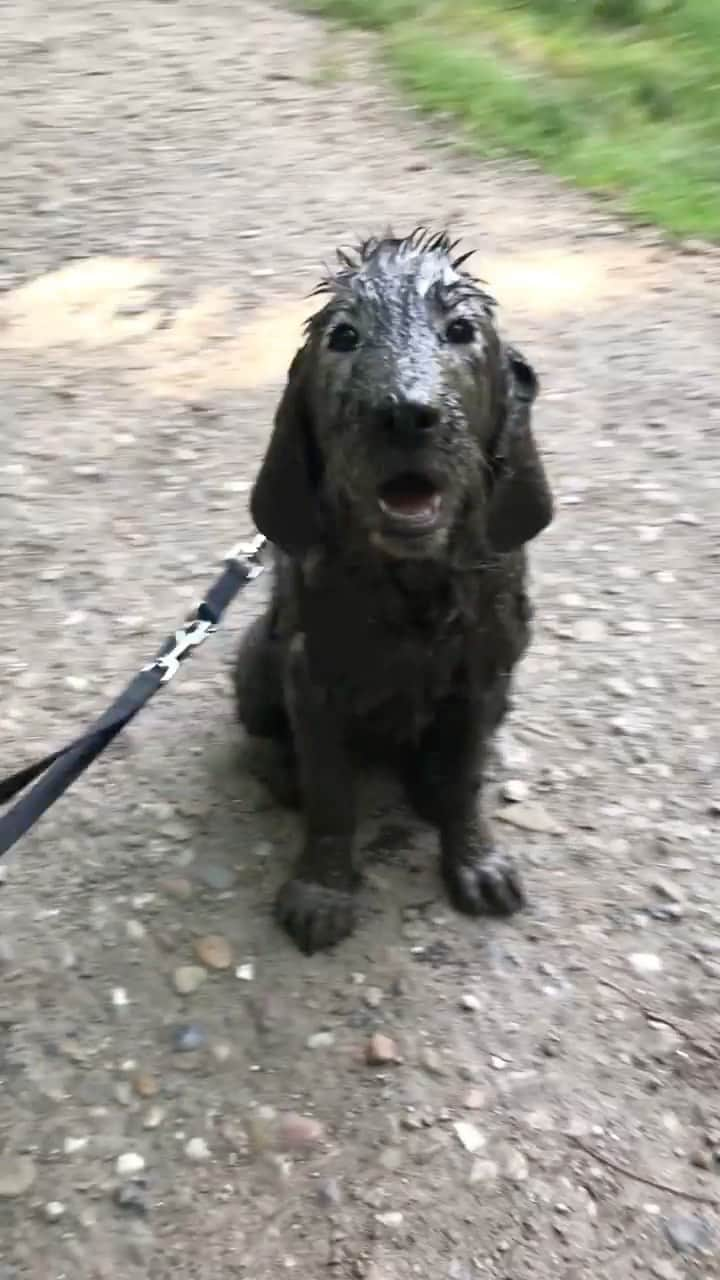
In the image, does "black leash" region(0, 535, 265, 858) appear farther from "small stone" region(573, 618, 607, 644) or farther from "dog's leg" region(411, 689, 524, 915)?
"small stone" region(573, 618, 607, 644)

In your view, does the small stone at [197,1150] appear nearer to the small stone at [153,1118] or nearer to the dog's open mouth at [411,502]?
the small stone at [153,1118]

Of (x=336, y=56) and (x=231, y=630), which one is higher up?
(x=336, y=56)

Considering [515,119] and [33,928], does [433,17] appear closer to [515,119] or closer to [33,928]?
[515,119]

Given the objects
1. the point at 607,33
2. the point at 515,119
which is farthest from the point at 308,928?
the point at 607,33

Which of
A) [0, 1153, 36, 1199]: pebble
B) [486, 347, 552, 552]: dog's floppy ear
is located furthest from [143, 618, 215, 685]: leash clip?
[0, 1153, 36, 1199]: pebble

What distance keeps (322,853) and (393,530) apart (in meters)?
0.83

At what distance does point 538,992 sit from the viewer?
260 centimetres

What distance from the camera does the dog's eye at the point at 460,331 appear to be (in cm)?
213

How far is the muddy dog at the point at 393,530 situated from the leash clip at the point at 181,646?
0.67 feet

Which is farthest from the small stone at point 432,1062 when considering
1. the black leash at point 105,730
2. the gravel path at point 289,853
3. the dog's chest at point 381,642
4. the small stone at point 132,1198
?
the black leash at point 105,730

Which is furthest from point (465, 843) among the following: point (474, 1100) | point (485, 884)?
point (474, 1100)

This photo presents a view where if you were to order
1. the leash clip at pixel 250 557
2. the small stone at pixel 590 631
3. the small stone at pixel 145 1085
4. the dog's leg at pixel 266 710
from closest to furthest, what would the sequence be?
the small stone at pixel 145 1085 < the dog's leg at pixel 266 710 < the leash clip at pixel 250 557 < the small stone at pixel 590 631

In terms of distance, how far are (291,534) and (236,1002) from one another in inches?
34.9

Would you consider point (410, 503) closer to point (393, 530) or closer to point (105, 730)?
point (393, 530)
